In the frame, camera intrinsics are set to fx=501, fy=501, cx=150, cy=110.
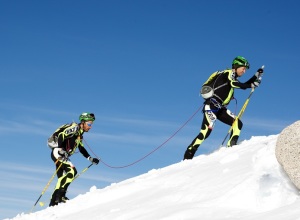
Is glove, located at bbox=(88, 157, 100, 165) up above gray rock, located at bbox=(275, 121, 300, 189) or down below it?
above

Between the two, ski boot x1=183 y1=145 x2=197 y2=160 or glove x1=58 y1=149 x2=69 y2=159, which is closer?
ski boot x1=183 y1=145 x2=197 y2=160

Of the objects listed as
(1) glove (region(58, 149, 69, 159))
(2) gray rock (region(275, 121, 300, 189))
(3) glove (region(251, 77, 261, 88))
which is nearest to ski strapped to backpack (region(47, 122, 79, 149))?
(1) glove (region(58, 149, 69, 159))

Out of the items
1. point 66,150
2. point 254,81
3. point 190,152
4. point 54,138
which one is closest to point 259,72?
point 254,81

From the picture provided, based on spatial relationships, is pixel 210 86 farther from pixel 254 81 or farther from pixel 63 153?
pixel 63 153

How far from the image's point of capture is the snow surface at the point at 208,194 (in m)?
7.11

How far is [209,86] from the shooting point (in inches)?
496

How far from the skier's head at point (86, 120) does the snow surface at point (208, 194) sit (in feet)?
8.24

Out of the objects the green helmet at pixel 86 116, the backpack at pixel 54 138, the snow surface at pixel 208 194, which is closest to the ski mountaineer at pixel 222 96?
the snow surface at pixel 208 194

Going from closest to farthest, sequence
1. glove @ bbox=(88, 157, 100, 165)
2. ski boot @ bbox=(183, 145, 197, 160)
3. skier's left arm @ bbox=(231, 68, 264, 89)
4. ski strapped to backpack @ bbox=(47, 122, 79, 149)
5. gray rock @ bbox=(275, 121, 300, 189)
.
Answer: gray rock @ bbox=(275, 121, 300, 189) < skier's left arm @ bbox=(231, 68, 264, 89) < ski boot @ bbox=(183, 145, 197, 160) < ski strapped to backpack @ bbox=(47, 122, 79, 149) < glove @ bbox=(88, 157, 100, 165)

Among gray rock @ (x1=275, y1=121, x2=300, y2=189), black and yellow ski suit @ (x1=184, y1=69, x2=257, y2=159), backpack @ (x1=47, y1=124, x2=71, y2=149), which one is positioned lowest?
gray rock @ (x1=275, y1=121, x2=300, y2=189)

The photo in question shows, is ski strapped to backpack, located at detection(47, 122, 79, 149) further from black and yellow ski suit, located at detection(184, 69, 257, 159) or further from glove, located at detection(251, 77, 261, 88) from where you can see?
glove, located at detection(251, 77, 261, 88)

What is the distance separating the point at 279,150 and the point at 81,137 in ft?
27.2

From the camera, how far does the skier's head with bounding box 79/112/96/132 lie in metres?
14.5

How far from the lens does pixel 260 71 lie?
12.4 metres
